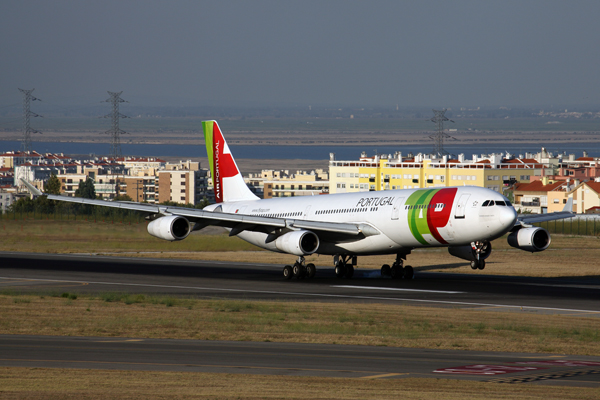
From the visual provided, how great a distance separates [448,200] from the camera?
1740 inches

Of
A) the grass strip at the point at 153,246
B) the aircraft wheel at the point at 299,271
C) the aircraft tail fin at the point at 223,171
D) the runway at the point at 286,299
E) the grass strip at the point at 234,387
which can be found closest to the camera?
the grass strip at the point at 234,387

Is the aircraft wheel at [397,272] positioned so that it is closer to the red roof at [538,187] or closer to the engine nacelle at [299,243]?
the engine nacelle at [299,243]

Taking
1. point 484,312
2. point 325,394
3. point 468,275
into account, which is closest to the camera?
point 325,394

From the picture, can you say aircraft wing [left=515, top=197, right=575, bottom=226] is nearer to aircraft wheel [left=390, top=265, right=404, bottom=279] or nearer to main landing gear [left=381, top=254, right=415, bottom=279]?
main landing gear [left=381, top=254, right=415, bottom=279]

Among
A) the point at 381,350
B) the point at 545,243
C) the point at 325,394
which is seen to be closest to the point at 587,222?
the point at 545,243

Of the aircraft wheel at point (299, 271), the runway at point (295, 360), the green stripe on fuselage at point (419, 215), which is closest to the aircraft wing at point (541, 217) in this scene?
the green stripe on fuselage at point (419, 215)

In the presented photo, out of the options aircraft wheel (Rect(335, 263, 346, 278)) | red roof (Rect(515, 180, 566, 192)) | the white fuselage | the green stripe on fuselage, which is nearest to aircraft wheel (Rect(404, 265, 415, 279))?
the white fuselage

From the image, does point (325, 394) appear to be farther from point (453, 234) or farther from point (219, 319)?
point (453, 234)

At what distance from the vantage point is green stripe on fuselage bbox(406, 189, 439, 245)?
4462cm

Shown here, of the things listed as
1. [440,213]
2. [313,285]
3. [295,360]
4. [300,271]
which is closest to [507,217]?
[440,213]

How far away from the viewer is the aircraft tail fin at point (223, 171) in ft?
201

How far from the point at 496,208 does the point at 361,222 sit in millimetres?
8707

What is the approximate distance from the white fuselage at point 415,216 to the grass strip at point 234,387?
2516 centimetres

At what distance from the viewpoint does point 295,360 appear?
70.4ft
